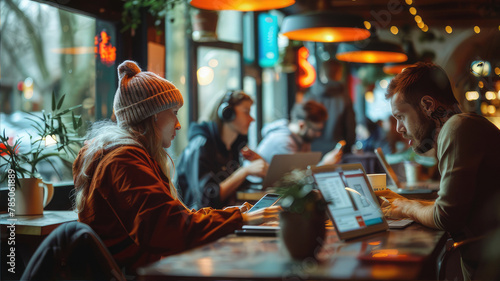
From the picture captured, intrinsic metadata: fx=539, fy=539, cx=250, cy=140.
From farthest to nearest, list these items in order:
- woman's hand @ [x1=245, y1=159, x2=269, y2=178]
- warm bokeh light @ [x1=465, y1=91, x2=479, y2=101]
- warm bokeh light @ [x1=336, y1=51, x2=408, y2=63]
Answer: warm bokeh light @ [x1=465, y1=91, x2=479, y2=101] → warm bokeh light @ [x1=336, y1=51, x2=408, y2=63] → woman's hand @ [x1=245, y1=159, x2=269, y2=178]

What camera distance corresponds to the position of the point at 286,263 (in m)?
1.47

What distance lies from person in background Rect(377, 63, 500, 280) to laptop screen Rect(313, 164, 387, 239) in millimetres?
254

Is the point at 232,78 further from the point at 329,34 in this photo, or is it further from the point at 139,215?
the point at 139,215

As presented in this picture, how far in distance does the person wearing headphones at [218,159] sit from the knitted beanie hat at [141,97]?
1748mm

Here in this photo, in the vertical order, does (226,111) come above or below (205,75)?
below

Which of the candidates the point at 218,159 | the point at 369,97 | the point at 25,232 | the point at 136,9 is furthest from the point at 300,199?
the point at 369,97

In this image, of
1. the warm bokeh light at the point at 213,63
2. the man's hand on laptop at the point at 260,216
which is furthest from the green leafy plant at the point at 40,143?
the warm bokeh light at the point at 213,63

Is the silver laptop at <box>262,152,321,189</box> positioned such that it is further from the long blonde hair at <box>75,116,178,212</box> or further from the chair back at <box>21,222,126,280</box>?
the chair back at <box>21,222,126,280</box>

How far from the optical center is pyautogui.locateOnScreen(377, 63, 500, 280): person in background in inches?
79.8

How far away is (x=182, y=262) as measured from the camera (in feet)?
4.79

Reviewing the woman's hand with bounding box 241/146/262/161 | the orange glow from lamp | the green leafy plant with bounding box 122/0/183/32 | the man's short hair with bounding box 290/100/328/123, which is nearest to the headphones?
the woman's hand with bounding box 241/146/262/161

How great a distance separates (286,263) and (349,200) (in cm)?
53

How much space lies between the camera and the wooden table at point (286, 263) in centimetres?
133

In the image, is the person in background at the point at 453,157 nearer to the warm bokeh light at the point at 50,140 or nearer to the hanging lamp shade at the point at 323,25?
the hanging lamp shade at the point at 323,25
